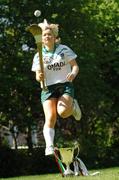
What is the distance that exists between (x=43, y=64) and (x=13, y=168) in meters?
13.7

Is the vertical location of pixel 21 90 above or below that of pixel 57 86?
below

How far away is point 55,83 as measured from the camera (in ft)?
29.8

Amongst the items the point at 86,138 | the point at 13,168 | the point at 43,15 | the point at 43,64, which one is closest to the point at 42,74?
the point at 43,64

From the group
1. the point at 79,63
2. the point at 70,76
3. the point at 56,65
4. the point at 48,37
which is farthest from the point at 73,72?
the point at 79,63

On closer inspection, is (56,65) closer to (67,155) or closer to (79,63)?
(67,155)

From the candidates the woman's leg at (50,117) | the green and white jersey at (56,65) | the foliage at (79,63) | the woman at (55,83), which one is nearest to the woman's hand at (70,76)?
the woman at (55,83)

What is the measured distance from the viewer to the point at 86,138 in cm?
2675

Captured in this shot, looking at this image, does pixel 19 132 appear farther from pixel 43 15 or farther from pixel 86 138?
pixel 43 15

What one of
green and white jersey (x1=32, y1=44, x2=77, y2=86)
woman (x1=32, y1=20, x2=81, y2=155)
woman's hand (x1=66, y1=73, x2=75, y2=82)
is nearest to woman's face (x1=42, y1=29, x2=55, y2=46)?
woman (x1=32, y1=20, x2=81, y2=155)

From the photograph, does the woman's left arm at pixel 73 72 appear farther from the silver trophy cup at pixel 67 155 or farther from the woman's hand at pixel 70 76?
the silver trophy cup at pixel 67 155

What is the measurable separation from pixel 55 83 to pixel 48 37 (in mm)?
736

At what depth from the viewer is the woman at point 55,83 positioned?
9.00 m

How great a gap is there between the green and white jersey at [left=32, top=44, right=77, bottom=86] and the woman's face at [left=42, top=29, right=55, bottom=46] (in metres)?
0.15

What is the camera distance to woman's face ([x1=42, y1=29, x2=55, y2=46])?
9.23m
